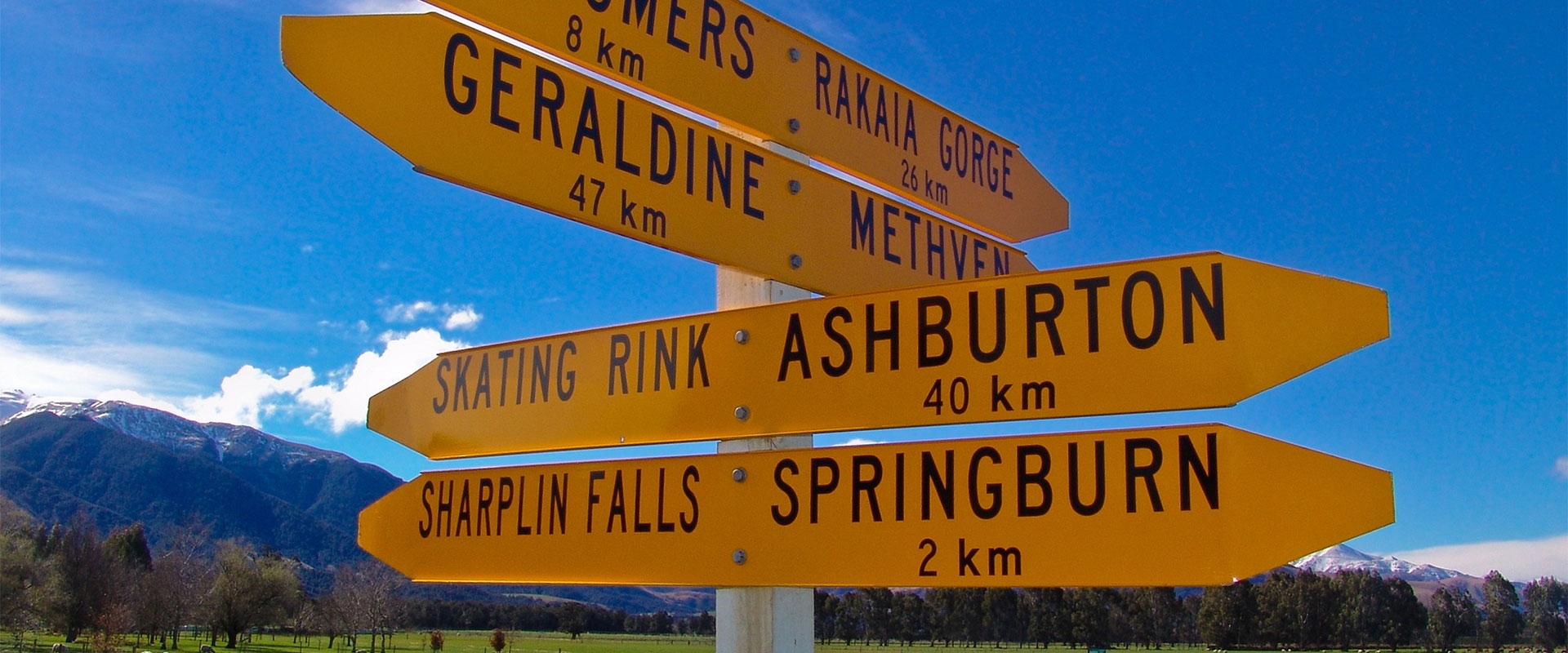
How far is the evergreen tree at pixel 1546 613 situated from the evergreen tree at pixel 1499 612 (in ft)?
7.10

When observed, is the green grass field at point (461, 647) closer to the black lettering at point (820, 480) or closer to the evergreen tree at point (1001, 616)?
the evergreen tree at point (1001, 616)

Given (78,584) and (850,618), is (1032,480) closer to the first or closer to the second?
(78,584)

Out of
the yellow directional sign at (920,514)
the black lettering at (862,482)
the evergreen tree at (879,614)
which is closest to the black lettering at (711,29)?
the yellow directional sign at (920,514)

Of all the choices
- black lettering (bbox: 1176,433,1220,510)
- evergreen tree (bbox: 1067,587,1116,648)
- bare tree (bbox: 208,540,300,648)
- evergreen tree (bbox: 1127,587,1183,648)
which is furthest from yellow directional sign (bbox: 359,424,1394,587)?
evergreen tree (bbox: 1127,587,1183,648)

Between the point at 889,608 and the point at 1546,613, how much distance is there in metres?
86.4

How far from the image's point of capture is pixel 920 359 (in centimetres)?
265

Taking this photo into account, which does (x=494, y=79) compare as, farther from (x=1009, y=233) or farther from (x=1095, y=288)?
(x=1009, y=233)

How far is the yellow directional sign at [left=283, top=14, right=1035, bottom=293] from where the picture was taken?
8.48 ft

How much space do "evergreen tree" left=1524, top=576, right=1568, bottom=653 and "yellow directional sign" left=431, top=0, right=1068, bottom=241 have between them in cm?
16375

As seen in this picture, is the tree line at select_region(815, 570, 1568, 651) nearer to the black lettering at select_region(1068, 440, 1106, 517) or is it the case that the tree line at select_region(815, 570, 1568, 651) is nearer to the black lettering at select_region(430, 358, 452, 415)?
the black lettering at select_region(430, 358, 452, 415)

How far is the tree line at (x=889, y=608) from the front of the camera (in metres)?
88.2

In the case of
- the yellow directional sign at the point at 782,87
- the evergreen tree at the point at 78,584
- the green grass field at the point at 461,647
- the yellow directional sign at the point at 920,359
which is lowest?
the green grass field at the point at 461,647

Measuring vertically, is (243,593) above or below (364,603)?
above

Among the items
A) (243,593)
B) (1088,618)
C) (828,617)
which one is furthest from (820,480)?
(828,617)
